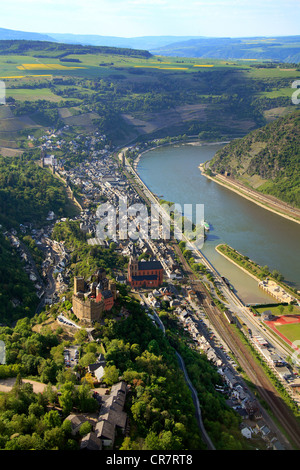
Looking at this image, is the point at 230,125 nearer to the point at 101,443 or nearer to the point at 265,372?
the point at 265,372

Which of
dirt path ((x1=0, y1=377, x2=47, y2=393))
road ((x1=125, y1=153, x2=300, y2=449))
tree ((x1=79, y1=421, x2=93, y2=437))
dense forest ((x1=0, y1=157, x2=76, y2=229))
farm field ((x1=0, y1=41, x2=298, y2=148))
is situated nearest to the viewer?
tree ((x1=79, y1=421, x2=93, y2=437))

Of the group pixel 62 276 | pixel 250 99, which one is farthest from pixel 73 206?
pixel 250 99

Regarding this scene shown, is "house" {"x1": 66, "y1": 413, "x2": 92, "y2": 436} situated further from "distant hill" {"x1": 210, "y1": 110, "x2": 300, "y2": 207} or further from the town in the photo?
"distant hill" {"x1": 210, "y1": 110, "x2": 300, "y2": 207}

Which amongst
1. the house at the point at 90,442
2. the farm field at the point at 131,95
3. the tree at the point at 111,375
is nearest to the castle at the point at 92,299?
the tree at the point at 111,375

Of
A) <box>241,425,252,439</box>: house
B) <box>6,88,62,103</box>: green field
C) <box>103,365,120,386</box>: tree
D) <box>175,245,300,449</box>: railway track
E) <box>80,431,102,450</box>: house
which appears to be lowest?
<box>175,245,300,449</box>: railway track

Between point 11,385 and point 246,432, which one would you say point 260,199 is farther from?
point 11,385

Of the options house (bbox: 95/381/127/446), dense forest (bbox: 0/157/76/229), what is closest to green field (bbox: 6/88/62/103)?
dense forest (bbox: 0/157/76/229)

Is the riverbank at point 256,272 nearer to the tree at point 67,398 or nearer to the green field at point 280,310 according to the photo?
the green field at point 280,310

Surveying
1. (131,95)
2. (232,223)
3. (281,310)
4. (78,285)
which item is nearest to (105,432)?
(78,285)
